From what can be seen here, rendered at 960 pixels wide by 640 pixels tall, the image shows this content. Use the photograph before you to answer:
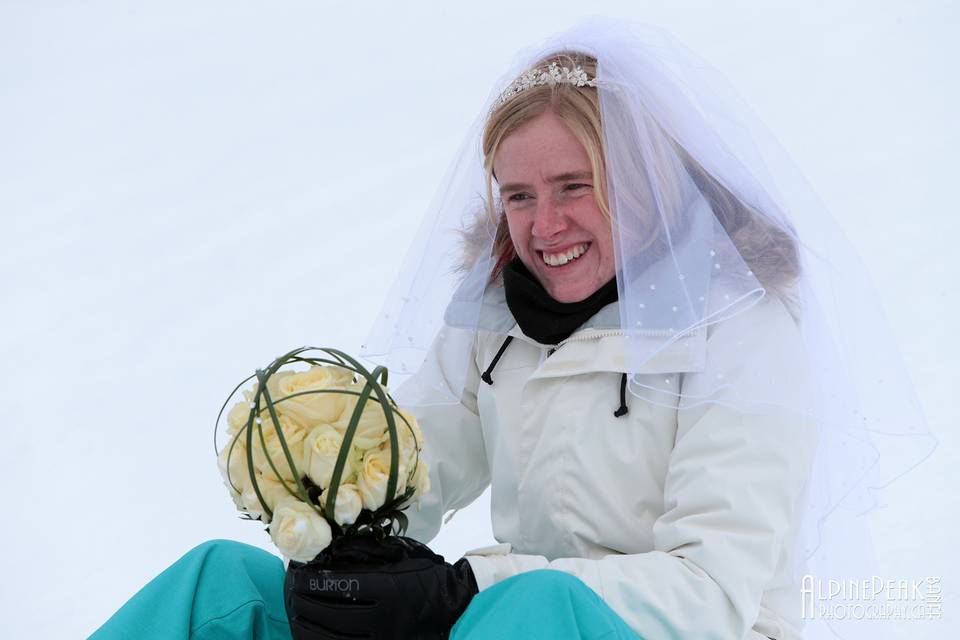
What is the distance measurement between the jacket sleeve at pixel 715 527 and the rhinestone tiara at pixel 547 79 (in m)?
0.51

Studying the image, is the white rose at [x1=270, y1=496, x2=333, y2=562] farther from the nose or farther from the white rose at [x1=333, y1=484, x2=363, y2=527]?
the nose

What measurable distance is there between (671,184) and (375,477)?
0.72 meters

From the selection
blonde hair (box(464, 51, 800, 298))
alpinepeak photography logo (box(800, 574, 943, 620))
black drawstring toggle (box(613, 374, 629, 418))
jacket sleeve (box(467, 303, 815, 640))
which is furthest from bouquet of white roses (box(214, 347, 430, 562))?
alpinepeak photography logo (box(800, 574, 943, 620))

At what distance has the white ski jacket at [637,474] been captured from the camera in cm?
172

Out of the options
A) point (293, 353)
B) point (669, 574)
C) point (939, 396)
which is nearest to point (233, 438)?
point (293, 353)

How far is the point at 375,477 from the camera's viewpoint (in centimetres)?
161

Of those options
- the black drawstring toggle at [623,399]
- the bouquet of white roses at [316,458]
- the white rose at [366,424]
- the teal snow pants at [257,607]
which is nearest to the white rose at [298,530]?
the bouquet of white roses at [316,458]

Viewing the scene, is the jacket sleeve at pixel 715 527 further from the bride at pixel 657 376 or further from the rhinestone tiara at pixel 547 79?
the rhinestone tiara at pixel 547 79

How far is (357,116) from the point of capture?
204 inches

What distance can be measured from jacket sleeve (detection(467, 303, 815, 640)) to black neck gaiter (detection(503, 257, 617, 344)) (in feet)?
0.77

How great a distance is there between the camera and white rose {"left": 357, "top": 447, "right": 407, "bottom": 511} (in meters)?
1.61

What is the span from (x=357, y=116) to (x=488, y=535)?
7.49ft

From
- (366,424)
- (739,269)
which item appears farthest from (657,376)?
(366,424)

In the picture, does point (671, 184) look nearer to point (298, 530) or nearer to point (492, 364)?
point (492, 364)
